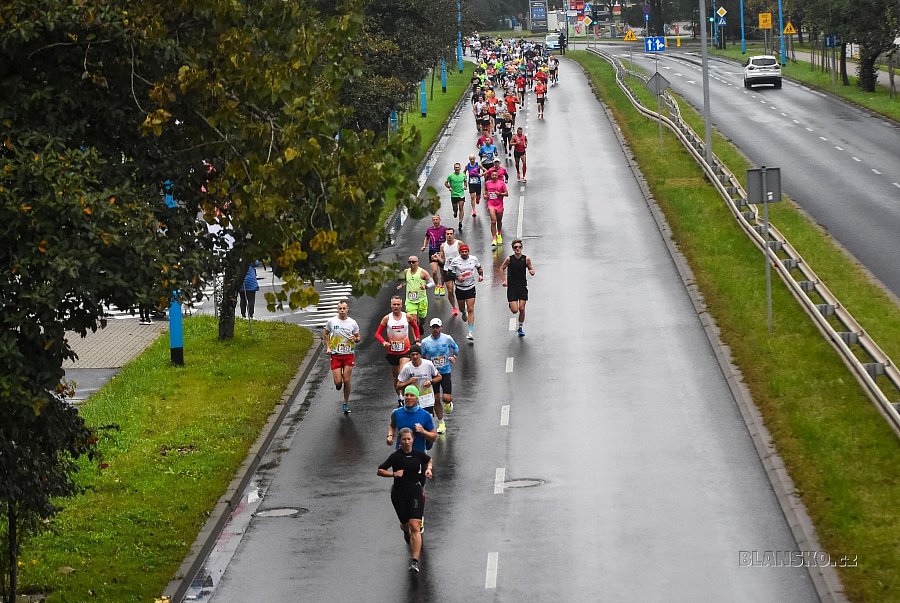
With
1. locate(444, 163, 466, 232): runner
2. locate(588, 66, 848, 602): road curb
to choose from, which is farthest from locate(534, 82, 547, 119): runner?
locate(588, 66, 848, 602): road curb

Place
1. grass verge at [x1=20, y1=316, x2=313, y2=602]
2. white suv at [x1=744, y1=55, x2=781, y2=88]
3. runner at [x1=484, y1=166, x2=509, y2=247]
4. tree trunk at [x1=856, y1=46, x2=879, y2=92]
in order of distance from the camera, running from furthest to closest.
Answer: white suv at [x1=744, y1=55, x2=781, y2=88] < tree trunk at [x1=856, y1=46, x2=879, y2=92] < runner at [x1=484, y1=166, x2=509, y2=247] < grass verge at [x1=20, y1=316, x2=313, y2=602]

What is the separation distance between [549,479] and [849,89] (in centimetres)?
5414

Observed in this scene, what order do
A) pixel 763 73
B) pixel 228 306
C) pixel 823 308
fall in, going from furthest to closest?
pixel 763 73 → pixel 228 306 → pixel 823 308

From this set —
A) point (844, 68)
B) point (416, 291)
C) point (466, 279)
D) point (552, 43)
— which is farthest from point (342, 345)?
point (552, 43)

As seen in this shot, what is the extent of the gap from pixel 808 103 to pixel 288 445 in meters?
47.9

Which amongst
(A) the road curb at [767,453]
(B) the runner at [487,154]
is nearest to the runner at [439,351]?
(A) the road curb at [767,453]

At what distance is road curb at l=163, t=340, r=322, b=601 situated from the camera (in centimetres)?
1442

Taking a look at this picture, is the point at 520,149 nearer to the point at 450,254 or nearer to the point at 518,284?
the point at 450,254

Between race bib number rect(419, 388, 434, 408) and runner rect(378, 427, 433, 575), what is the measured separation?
3401mm

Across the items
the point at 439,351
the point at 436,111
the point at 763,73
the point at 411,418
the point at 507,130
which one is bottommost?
the point at 411,418

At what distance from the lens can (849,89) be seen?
6662 centimetres

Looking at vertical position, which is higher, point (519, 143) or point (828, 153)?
point (519, 143)

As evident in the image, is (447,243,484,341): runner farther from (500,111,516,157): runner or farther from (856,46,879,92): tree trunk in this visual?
(856,46,879,92): tree trunk

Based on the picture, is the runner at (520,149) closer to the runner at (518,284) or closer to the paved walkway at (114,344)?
the paved walkway at (114,344)
